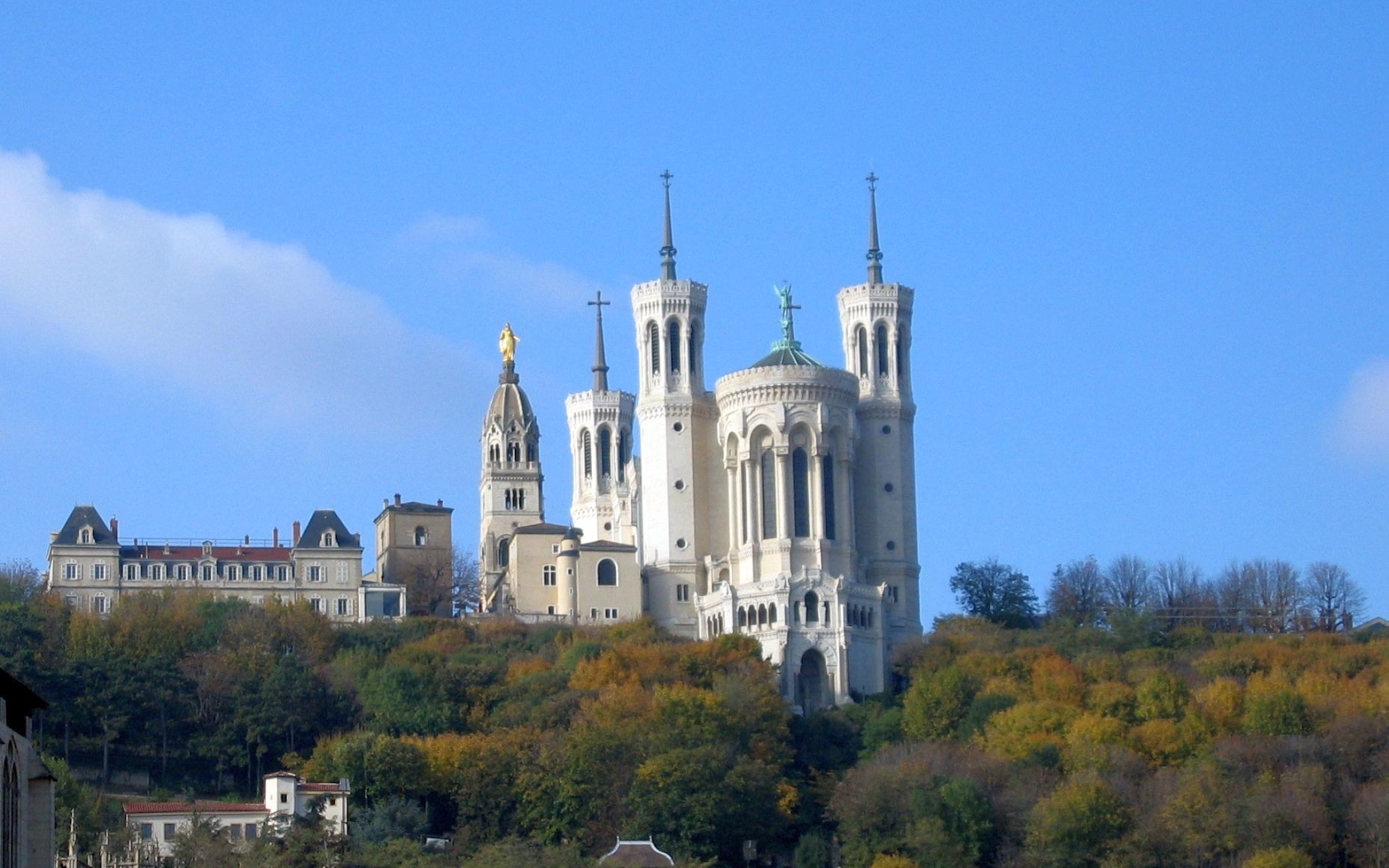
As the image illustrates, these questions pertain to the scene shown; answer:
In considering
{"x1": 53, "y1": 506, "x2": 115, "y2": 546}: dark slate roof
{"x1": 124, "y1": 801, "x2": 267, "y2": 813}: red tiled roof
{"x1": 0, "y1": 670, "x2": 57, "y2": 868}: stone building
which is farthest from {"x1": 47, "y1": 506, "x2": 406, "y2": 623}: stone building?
{"x1": 0, "y1": 670, "x2": 57, "y2": 868}: stone building

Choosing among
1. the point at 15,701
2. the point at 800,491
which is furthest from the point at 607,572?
the point at 15,701

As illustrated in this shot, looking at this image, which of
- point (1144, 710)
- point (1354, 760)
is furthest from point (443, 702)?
point (1354, 760)

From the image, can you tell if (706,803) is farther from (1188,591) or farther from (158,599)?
(1188,591)

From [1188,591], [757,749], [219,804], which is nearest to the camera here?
[219,804]

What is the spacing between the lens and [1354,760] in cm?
8144

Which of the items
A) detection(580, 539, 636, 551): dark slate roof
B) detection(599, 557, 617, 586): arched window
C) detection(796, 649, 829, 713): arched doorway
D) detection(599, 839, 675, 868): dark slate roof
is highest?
detection(580, 539, 636, 551): dark slate roof

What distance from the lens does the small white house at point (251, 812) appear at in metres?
74.6

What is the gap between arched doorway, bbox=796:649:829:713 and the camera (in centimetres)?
9394

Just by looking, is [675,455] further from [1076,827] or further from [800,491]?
[1076,827]

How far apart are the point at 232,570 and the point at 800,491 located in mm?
20652

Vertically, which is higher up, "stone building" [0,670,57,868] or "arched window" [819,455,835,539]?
"arched window" [819,455,835,539]

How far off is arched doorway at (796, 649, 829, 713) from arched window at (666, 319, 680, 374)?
42.6 feet

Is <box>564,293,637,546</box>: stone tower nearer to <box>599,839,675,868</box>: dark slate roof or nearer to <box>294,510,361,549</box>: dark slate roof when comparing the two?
<box>294,510,361,549</box>: dark slate roof

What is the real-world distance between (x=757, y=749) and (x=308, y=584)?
81.3 feet
